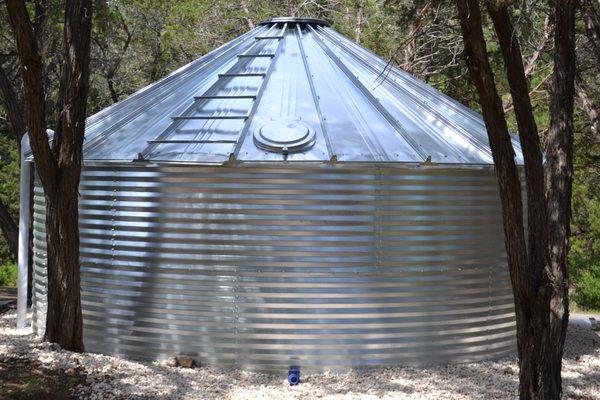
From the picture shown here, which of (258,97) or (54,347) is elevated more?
(258,97)

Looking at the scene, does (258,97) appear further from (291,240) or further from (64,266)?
(64,266)

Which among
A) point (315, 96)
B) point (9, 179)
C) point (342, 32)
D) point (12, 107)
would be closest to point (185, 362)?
→ point (315, 96)

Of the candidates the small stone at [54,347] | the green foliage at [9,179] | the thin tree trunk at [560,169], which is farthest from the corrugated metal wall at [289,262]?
the green foliage at [9,179]

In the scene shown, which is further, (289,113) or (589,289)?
(589,289)

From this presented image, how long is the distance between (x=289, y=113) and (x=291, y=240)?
168cm

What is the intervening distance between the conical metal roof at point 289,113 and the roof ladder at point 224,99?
15mm

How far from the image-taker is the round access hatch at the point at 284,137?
9070mm

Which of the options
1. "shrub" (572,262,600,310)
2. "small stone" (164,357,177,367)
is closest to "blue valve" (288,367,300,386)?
"small stone" (164,357,177,367)

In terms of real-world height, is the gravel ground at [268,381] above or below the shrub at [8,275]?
above

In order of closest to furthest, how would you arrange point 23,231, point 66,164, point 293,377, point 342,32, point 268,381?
point 293,377, point 268,381, point 66,164, point 23,231, point 342,32

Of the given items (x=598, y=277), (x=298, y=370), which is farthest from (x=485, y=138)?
(x=598, y=277)

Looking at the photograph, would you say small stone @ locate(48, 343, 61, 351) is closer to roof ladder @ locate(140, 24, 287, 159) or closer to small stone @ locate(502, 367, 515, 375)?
roof ladder @ locate(140, 24, 287, 159)

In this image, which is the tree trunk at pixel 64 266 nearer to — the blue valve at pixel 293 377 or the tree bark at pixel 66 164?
the tree bark at pixel 66 164

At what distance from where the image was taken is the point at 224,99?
10.2 metres
